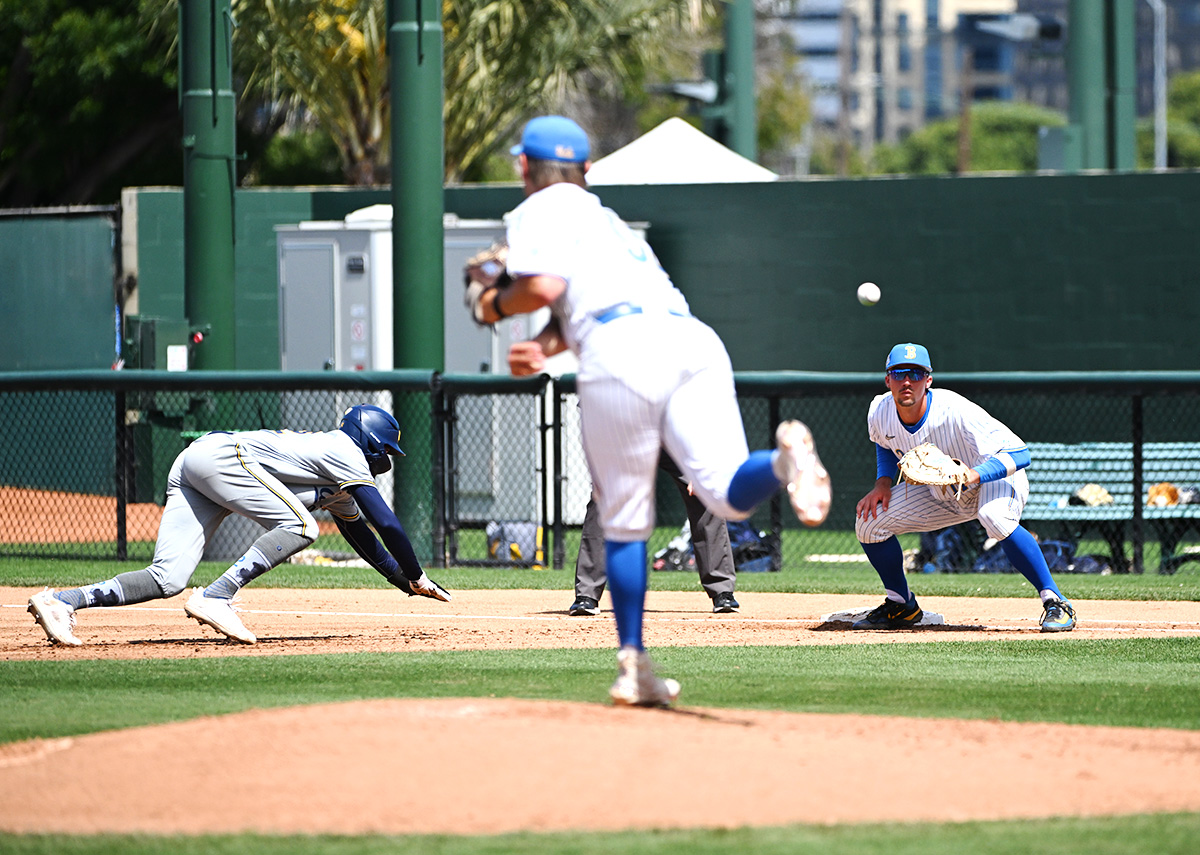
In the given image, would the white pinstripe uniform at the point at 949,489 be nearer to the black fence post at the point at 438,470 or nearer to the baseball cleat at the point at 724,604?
the baseball cleat at the point at 724,604

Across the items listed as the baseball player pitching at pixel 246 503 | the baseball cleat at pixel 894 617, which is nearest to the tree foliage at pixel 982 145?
the baseball cleat at pixel 894 617

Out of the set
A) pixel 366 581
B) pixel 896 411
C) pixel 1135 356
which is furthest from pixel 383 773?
pixel 1135 356

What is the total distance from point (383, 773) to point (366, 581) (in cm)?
649

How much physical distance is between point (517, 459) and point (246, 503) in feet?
21.3

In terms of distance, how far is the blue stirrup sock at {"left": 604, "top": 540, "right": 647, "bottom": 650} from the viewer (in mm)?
5547

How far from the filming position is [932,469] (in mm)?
8094

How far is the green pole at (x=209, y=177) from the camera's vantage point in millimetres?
12586

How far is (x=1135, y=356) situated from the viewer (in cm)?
1462

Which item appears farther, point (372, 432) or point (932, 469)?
point (932, 469)

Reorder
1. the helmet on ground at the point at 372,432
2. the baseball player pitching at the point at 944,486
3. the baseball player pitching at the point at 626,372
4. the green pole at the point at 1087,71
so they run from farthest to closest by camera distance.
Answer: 1. the green pole at the point at 1087,71
2. the baseball player pitching at the point at 944,486
3. the helmet on ground at the point at 372,432
4. the baseball player pitching at the point at 626,372

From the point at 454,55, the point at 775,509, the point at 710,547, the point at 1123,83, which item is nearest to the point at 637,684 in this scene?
the point at 710,547

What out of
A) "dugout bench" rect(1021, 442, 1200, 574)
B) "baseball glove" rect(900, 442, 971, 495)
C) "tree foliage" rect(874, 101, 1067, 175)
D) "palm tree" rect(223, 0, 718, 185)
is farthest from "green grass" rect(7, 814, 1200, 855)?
"tree foliage" rect(874, 101, 1067, 175)

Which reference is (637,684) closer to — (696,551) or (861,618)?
(861,618)

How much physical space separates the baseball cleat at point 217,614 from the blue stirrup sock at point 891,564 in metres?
3.05
